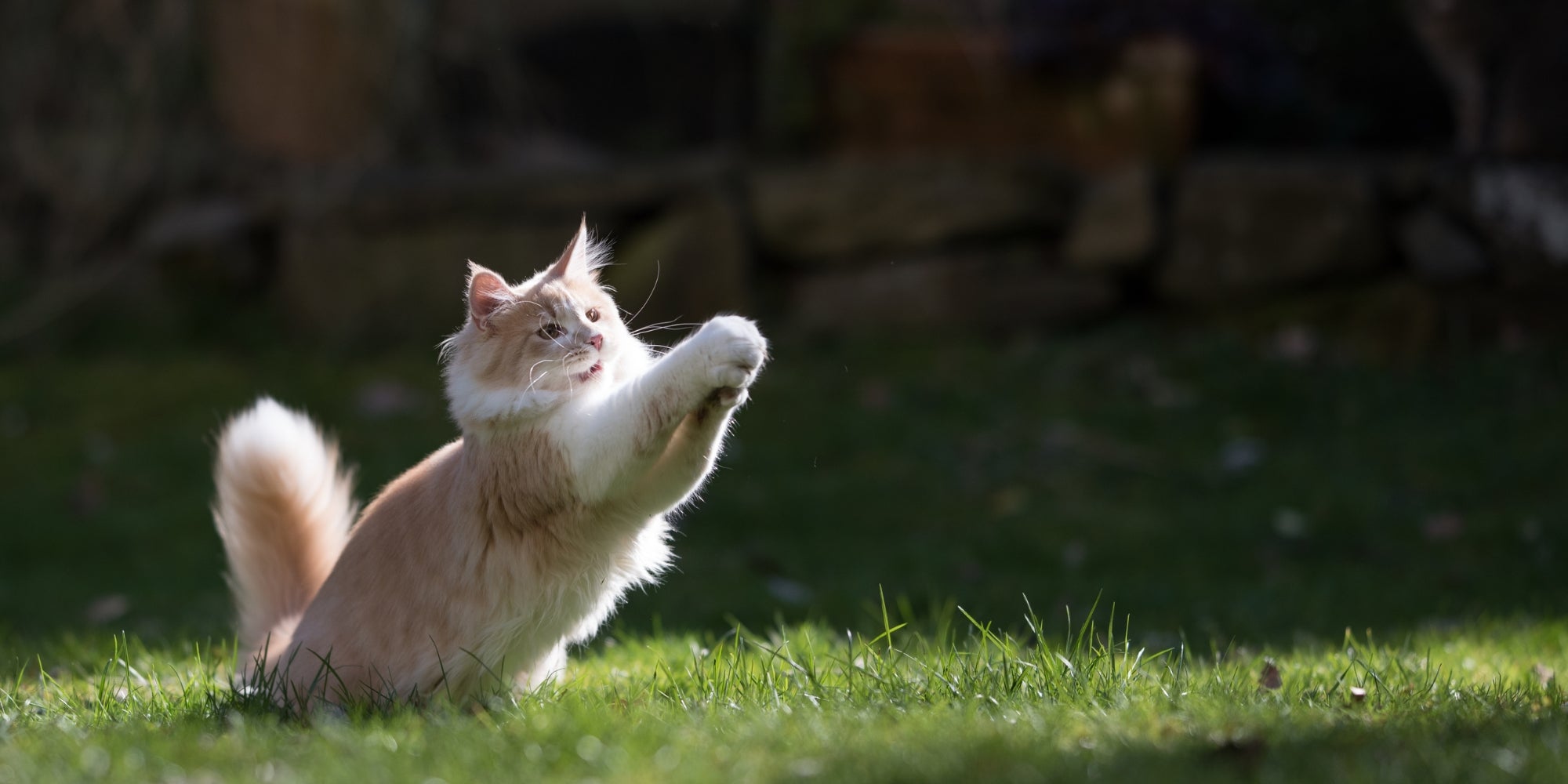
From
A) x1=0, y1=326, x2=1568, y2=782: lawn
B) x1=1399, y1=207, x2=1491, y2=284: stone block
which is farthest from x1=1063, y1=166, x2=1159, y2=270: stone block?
x1=1399, y1=207, x2=1491, y2=284: stone block

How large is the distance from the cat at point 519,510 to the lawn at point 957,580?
0.17 m

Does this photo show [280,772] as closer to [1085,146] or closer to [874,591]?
[874,591]

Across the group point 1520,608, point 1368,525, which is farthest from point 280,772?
A: point 1368,525

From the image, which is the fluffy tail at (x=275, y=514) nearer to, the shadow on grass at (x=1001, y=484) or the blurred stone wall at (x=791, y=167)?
the shadow on grass at (x=1001, y=484)

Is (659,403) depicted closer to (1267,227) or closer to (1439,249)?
(1267,227)

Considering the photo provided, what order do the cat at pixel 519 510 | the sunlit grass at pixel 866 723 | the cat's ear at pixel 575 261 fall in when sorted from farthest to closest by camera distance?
the cat's ear at pixel 575 261, the cat at pixel 519 510, the sunlit grass at pixel 866 723

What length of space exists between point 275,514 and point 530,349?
3.34 feet

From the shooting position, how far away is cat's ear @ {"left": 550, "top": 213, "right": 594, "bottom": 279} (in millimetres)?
3029

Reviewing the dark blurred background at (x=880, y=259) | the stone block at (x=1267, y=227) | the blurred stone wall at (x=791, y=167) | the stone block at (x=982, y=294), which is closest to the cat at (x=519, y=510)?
the dark blurred background at (x=880, y=259)

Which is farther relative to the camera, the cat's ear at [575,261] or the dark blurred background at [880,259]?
the dark blurred background at [880,259]

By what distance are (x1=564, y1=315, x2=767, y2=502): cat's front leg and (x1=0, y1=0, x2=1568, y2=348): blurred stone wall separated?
474cm

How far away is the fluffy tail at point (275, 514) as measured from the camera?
326 cm

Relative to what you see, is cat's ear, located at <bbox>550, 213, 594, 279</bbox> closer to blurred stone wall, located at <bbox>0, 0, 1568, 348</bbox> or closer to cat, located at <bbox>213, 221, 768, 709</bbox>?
cat, located at <bbox>213, 221, 768, 709</bbox>

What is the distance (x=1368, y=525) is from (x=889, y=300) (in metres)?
2.93
